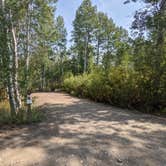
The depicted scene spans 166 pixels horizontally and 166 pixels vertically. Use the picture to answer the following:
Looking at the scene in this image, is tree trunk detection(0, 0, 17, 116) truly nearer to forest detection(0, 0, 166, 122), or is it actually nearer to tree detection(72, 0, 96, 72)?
forest detection(0, 0, 166, 122)

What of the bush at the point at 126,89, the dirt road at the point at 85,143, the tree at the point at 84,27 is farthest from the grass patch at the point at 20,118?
the tree at the point at 84,27

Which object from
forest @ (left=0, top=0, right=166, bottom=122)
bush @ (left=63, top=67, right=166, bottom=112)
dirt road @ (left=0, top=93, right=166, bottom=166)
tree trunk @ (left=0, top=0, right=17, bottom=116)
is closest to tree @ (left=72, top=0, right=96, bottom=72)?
forest @ (left=0, top=0, right=166, bottom=122)

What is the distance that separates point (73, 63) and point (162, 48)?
29693 mm

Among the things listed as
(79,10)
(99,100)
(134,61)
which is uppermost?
(79,10)

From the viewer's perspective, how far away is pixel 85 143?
5.01 metres

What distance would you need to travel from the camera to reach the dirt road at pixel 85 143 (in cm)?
416

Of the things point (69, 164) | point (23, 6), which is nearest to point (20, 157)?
point (69, 164)

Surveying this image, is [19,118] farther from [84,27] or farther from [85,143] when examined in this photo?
[84,27]

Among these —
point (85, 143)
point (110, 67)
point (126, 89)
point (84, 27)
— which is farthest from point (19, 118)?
point (84, 27)

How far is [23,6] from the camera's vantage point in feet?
30.8

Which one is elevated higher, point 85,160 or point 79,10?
point 79,10

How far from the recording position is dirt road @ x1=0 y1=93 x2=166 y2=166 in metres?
4.16

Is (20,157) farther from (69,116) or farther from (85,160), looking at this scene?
(69,116)

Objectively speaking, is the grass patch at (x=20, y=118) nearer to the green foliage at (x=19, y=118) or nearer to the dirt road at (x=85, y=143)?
the green foliage at (x=19, y=118)
